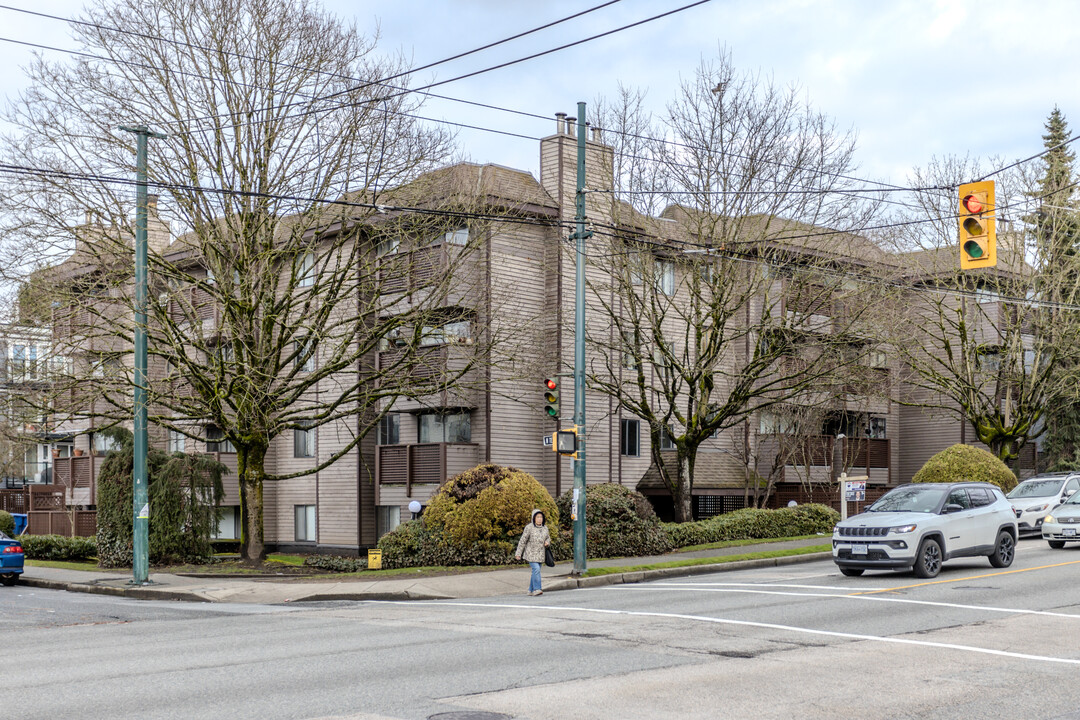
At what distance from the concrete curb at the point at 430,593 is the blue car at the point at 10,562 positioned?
0.38 metres

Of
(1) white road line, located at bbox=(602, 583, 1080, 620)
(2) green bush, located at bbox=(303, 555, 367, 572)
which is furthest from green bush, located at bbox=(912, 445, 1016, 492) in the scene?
(2) green bush, located at bbox=(303, 555, 367, 572)

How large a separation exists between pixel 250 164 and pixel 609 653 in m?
17.3

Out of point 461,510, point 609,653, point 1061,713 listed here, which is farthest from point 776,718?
point 461,510

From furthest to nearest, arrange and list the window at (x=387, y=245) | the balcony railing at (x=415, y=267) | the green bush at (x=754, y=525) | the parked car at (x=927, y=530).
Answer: the green bush at (x=754, y=525) → the window at (x=387, y=245) → the balcony railing at (x=415, y=267) → the parked car at (x=927, y=530)

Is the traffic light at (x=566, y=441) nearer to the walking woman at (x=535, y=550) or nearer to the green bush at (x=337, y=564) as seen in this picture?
the walking woman at (x=535, y=550)

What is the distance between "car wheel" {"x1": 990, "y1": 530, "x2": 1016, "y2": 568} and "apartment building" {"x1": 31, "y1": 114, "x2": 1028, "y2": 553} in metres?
9.40

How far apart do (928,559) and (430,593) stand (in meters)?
8.95

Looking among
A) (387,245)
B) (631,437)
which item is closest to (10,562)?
(387,245)

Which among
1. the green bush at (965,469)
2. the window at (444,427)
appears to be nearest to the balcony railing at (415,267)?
the window at (444,427)

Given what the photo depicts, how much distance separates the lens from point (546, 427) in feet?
108

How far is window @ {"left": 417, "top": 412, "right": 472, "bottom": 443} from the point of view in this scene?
32250mm

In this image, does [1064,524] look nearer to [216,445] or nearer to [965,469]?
[965,469]

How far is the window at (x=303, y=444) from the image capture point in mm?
36750

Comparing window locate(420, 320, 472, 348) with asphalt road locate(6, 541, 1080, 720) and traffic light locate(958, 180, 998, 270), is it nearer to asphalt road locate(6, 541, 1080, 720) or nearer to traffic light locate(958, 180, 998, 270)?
asphalt road locate(6, 541, 1080, 720)
